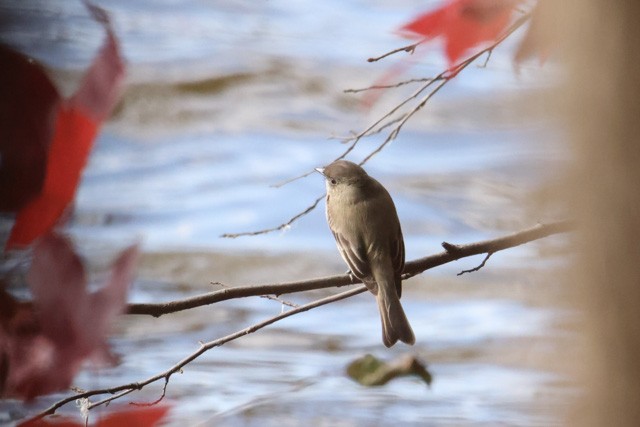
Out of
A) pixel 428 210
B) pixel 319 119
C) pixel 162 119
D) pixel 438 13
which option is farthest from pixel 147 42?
pixel 438 13

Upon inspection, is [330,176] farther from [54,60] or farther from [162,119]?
[162,119]

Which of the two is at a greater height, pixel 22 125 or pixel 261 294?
pixel 22 125

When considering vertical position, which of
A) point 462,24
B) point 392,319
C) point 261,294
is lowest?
point 392,319

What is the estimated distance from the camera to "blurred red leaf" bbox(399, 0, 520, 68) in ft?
1.42

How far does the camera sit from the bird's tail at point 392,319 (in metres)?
0.54

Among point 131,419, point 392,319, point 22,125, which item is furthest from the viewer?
point 392,319

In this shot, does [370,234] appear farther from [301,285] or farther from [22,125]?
[22,125]

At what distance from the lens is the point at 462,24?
45cm

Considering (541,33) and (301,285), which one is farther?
(301,285)

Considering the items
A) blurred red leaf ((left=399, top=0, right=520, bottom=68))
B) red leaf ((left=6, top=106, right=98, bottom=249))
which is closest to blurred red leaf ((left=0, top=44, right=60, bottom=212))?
red leaf ((left=6, top=106, right=98, bottom=249))

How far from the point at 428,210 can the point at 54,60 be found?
520mm

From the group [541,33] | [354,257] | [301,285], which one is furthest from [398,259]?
[541,33]

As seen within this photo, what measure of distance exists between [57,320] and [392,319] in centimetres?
33

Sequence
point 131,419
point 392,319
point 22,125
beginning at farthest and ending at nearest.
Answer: point 392,319 < point 131,419 < point 22,125
